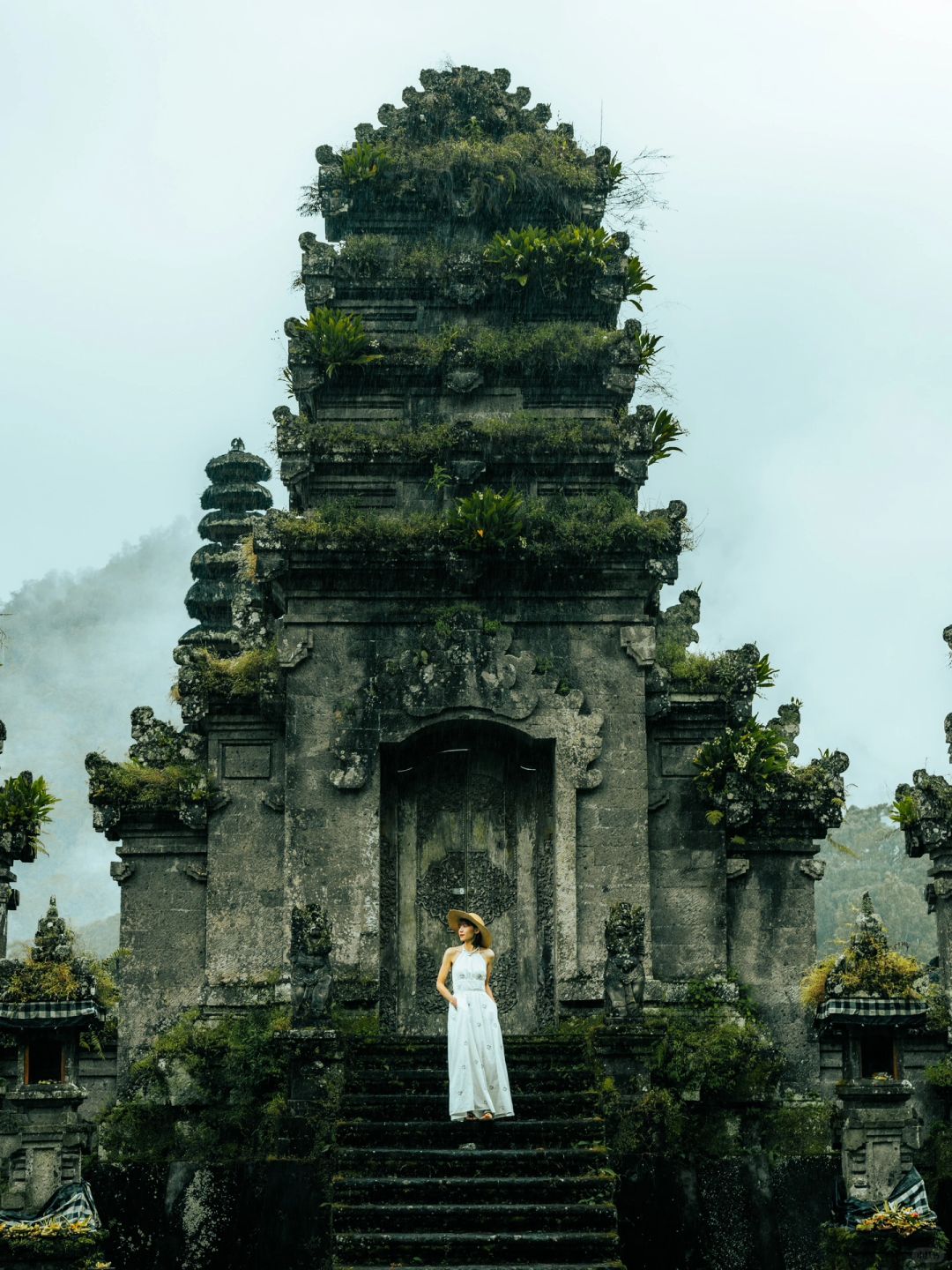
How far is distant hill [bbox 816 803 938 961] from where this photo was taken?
54406 millimetres

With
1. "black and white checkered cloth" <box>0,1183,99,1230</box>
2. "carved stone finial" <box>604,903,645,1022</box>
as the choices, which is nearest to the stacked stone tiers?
"carved stone finial" <box>604,903,645,1022</box>

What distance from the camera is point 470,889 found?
2156cm

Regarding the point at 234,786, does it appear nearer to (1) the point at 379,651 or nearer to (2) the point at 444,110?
(1) the point at 379,651

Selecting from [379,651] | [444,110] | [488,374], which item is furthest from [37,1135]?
[444,110]

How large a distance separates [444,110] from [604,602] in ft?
23.0

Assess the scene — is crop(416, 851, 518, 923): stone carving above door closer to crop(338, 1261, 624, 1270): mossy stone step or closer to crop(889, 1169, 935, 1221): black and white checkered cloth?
crop(889, 1169, 935, 1221): black and white checkered cloth

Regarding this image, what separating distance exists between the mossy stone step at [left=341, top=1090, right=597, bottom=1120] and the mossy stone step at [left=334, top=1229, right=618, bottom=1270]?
5.95 ft

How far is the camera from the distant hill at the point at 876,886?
5441 cm

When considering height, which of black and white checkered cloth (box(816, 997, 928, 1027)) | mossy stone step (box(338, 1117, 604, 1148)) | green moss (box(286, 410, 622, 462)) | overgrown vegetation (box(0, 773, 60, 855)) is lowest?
mossy stone step (box(338, 1117, 604, 1148))

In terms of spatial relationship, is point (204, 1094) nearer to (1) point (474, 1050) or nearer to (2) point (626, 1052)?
(1) point (474, 1050)

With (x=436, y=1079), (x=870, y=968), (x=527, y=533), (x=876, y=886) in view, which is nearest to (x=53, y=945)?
(x=436, y=1079)

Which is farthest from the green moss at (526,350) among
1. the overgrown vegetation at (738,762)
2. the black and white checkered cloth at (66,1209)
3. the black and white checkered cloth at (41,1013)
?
the black and white checkered cloth at (66,1209)

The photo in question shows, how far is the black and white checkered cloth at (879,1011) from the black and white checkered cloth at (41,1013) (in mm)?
6985

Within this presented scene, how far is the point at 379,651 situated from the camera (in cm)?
2145
